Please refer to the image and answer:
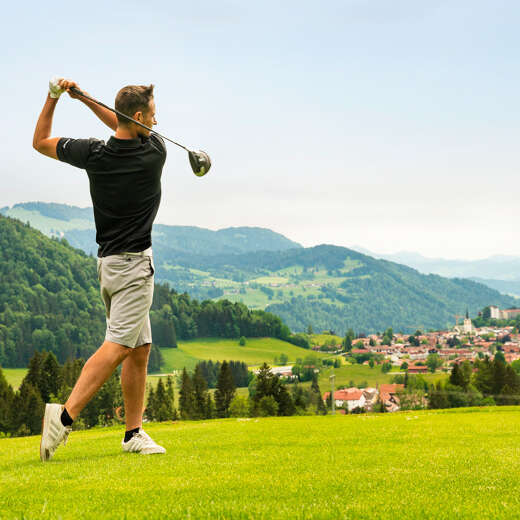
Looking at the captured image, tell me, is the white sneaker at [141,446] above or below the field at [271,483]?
below

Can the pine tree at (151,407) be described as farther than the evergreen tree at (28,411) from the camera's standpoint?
Yes

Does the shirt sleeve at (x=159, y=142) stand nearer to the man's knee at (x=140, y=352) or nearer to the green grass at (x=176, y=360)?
the man's knee at (x=140, y=352)

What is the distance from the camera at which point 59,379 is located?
235ft

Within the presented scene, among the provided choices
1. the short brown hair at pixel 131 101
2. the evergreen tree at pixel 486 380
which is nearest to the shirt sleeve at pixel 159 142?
the short brown hair at pixel 131 101

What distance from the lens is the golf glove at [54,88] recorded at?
5043 millimetres

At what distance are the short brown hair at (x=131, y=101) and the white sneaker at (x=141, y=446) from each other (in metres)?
2.80

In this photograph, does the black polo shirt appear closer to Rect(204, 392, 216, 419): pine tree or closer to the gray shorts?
the gray shorts

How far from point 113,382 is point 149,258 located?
75.1m

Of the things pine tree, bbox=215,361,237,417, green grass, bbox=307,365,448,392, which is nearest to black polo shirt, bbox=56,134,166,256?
pine tree, bbox=215,361,237,417

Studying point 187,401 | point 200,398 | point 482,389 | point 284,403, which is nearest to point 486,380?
point 482,389

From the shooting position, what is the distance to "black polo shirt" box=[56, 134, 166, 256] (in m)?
5.00

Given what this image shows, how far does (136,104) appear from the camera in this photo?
197 inches

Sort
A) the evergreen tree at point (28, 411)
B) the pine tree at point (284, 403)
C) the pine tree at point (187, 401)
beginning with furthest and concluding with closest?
the pine tree at point (187, 401) < the pine tree at point (284, 403) < the evergreen tree at point (28, 411)

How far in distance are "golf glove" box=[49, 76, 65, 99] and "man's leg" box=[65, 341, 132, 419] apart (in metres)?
2.20
